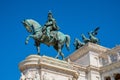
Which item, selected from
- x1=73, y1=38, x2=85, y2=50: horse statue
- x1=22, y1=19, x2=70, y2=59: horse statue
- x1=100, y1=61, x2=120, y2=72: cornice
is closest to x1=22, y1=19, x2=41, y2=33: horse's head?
x1=22, y1=19, x2=70, y2=59: horse statue

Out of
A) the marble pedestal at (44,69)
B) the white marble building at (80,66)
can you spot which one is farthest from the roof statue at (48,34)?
the marble pedestal at (44,69)

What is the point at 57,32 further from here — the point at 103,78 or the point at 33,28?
the point at 103,78

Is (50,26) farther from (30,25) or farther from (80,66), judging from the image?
(80,66)

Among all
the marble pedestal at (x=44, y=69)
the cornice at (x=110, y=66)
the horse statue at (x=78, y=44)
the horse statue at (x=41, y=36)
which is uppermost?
the horse statue at (x=78, y=44)

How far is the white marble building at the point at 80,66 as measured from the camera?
34969 mm

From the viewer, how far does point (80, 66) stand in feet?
148

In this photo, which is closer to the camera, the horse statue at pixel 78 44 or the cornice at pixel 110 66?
the cornice at pixel 110 66

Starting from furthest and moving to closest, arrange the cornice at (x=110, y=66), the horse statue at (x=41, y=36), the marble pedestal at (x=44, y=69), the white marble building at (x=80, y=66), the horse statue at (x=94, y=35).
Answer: the horse statue at (x=94, y=35) < the cornice at (x=110, y=66) < the horse statue at (x=41, y=36) < the white marble building at (x=80, y=66) < the marble pedestal at (x=44, y=69)

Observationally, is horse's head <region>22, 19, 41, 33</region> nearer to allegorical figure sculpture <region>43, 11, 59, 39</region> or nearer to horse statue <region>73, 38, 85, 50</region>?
allegorical figure sculpture <region>43, 11, 59, 39</region>

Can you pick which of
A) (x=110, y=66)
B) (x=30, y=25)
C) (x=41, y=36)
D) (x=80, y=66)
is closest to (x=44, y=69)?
(x=41, y=36)

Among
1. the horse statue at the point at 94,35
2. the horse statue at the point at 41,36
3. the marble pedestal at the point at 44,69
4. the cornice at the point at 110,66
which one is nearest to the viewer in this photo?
the marble pedestal at the point at 44,69

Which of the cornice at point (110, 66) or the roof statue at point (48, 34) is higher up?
the roof statue at point (48, 34)

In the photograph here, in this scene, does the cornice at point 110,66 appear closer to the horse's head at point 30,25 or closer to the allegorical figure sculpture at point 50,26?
the allegorical figure sculpture at point 50,26

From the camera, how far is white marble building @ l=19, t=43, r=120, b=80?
115 ft
